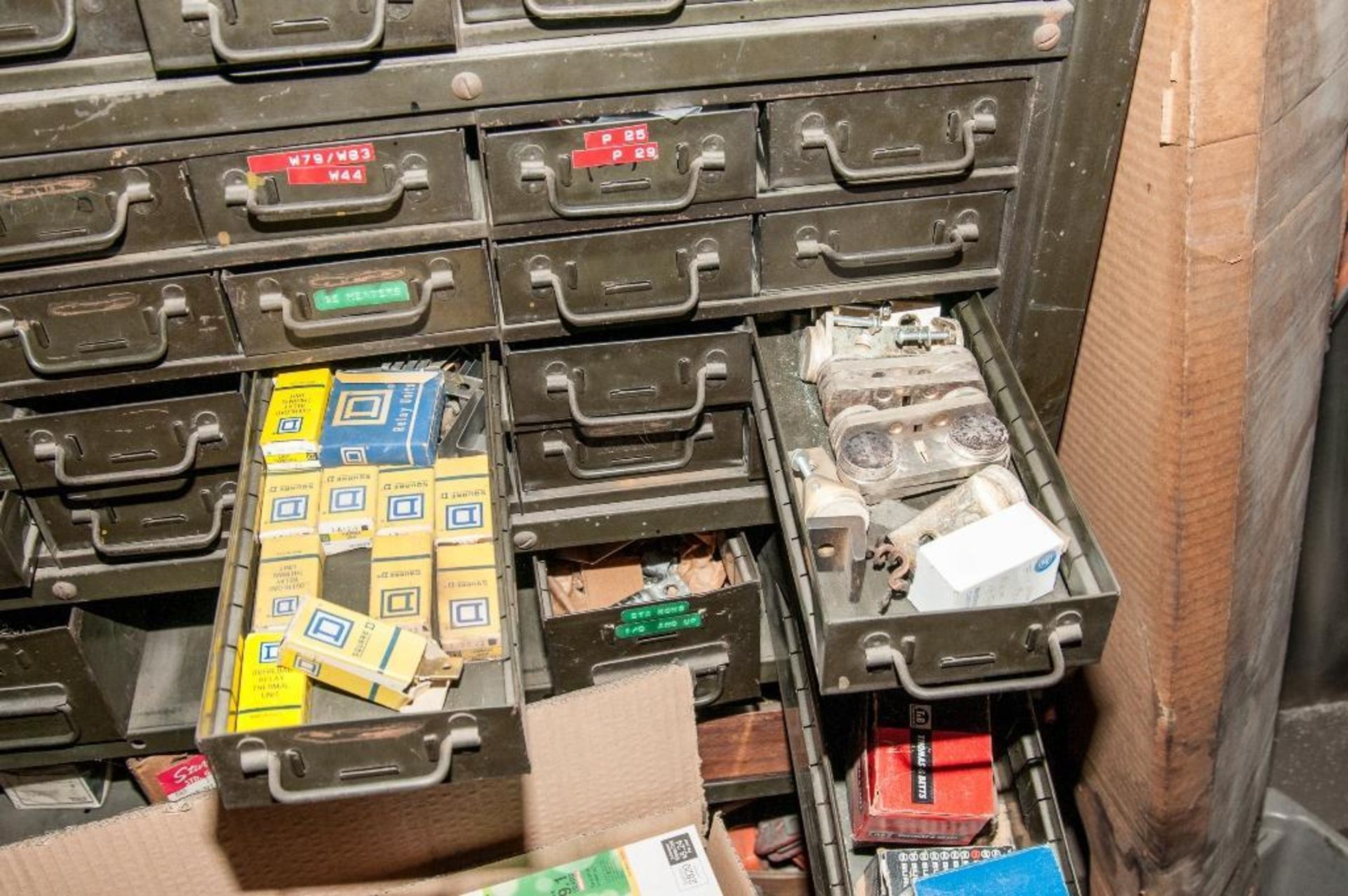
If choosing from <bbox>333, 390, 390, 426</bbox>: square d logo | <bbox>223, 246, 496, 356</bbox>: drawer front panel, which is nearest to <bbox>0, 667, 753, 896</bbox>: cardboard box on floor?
<bbox>333, 390, 390, 426</bbox>: square d logo

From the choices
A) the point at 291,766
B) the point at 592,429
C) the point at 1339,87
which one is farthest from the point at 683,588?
the point at 1339,87

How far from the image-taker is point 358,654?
1317mm

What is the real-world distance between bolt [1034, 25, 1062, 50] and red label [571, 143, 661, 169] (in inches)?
17.8

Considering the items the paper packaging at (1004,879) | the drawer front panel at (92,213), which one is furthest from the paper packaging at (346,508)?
the paper packaging at (1004,879)

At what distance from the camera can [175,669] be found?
1922mm

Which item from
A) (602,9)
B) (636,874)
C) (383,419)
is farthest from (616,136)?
(636,874)

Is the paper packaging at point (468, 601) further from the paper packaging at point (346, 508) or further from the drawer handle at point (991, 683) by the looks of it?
the drawer handle at point (991, 683)

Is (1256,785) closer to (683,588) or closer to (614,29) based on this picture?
(683,588)

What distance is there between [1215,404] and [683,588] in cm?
82

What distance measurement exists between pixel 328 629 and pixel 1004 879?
902 mm

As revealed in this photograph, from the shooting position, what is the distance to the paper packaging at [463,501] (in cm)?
148

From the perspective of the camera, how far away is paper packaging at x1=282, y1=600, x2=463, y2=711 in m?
1.31

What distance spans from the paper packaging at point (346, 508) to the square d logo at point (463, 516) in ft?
0.30

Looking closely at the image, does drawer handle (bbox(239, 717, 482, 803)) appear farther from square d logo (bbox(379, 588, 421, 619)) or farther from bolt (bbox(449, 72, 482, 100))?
bolt (bbox(449, 72, 482, 100))
